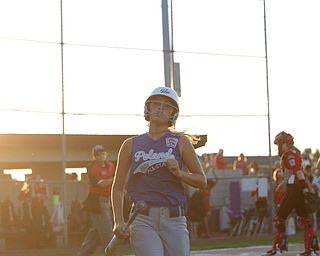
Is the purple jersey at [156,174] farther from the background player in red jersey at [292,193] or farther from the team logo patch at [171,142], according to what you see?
the background player in red jersey at [292,193]

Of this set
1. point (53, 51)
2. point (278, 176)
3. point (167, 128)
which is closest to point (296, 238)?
point (278, 176)

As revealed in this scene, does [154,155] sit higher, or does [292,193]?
[154,155]

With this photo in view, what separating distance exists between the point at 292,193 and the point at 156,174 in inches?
305

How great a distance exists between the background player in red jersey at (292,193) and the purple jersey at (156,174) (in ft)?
23.7

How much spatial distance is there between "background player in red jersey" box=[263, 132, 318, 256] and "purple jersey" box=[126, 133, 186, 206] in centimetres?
723

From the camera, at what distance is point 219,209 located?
25.6 meters

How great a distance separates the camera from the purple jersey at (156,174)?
7.16 metres

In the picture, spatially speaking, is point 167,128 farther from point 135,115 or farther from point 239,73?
point 239,73

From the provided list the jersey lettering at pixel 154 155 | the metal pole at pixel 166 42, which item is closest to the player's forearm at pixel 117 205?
the jersey lettering at pixel 154 155

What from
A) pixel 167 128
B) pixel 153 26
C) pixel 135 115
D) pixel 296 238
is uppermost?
pixel 153 26

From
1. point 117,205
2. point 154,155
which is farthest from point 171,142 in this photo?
point 117,205

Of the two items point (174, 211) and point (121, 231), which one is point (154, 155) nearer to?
point (174, 211)

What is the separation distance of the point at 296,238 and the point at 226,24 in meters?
5.27

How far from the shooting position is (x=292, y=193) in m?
14.7
